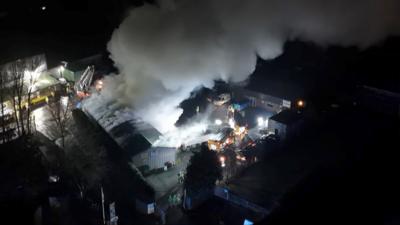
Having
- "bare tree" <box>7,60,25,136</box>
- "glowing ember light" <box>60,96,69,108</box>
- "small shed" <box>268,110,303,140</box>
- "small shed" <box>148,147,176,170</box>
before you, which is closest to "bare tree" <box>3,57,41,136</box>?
"bare tree" <box>7,60,25,136</box>

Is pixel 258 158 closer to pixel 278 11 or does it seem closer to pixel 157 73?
pixel 157 73

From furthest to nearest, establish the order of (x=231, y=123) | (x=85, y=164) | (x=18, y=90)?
(x=231, y=123)
(x=18, y=90)
(x=85, y=164)

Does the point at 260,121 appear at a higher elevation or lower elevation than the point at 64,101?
lower

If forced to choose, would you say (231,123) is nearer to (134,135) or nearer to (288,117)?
(288,117)

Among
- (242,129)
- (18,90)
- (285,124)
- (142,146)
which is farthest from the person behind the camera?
(242,129)

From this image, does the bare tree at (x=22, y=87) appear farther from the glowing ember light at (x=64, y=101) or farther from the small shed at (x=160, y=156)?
the small shed at (x=160, y=156)

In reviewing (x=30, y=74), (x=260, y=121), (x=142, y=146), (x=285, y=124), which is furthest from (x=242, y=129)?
(x=30, y=74)

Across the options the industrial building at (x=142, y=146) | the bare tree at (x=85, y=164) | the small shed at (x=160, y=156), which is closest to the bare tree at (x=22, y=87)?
the bare tree at (x=85, y=164)
